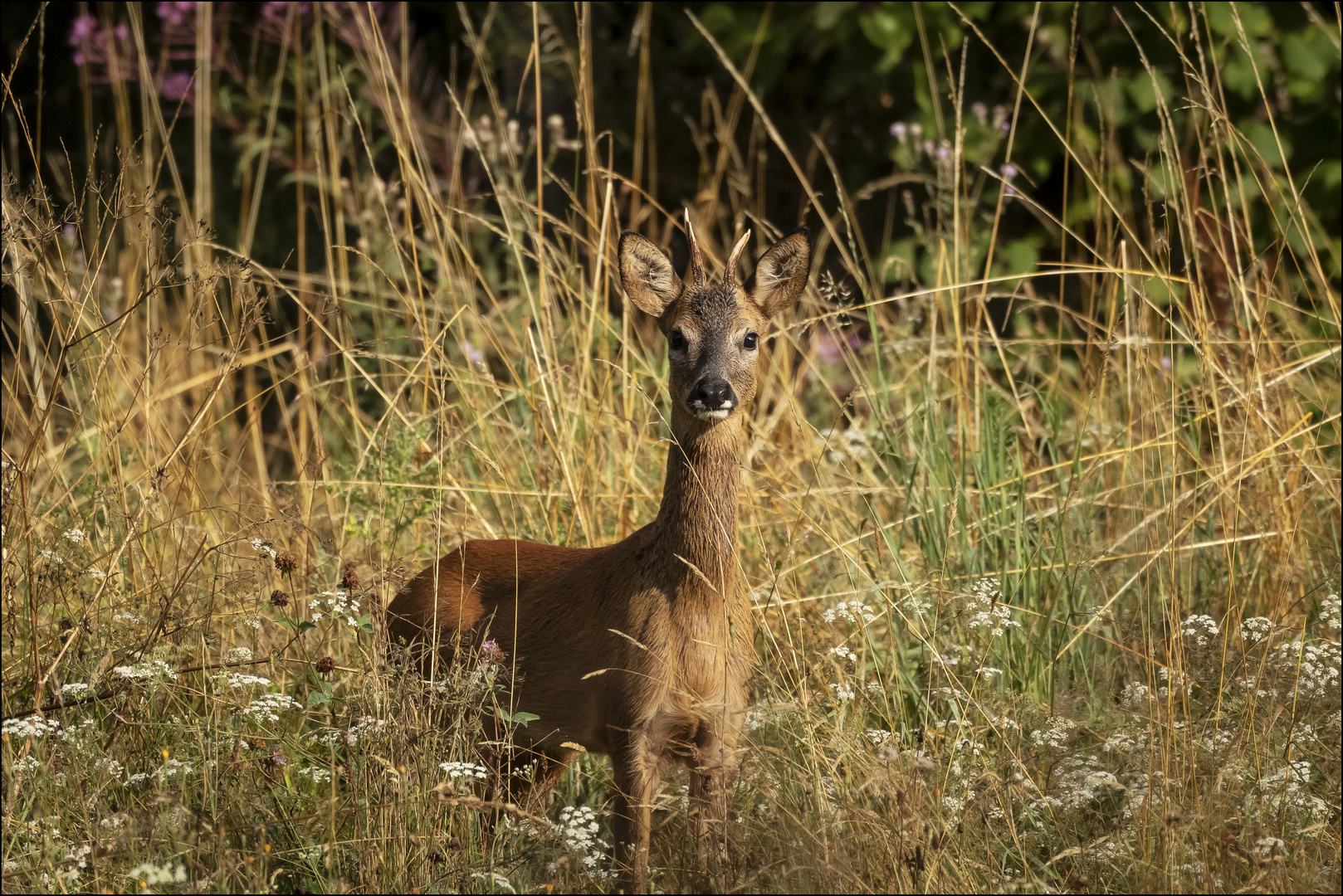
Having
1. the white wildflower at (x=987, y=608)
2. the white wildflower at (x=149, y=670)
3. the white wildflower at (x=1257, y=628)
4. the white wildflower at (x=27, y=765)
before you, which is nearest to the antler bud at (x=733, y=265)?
the white wildflower at (x=987, y=608)

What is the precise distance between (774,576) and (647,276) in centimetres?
91

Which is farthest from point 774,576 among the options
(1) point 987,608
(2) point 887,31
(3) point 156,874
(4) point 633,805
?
(2) point 887,31

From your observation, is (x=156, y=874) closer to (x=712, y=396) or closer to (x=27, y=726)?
(x=27, y=726)

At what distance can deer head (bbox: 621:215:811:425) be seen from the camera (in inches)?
137

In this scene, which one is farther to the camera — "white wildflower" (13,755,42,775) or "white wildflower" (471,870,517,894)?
"white wildflower" (13,755,42,775)

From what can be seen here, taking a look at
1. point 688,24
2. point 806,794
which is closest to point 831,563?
point 806,794

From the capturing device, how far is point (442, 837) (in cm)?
294

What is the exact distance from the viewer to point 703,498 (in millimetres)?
3506

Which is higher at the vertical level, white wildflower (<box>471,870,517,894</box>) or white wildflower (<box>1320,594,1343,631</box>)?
white wildflower (<box>1320,594,1343,631</box>)

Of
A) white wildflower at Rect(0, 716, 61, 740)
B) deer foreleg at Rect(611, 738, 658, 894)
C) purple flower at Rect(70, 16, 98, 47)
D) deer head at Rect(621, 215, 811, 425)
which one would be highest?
purple flower at Rect(70, 16, 98, 47)

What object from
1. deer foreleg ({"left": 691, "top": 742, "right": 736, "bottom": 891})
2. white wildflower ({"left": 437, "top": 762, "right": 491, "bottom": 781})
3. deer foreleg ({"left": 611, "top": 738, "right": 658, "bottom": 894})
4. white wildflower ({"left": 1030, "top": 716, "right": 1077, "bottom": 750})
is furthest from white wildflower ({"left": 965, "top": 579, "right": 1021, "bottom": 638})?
white wildflower ({"left": 437, "top": 762, "right": 491, "bottom": 781})

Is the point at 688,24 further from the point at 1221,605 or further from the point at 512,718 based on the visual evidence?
the point at 512,718

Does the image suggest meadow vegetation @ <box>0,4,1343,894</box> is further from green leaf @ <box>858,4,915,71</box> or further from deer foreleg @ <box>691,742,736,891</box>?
green leaf @ <box>858,4,915,71</box>

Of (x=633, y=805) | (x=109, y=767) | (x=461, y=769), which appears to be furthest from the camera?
(x=633, y=805)
